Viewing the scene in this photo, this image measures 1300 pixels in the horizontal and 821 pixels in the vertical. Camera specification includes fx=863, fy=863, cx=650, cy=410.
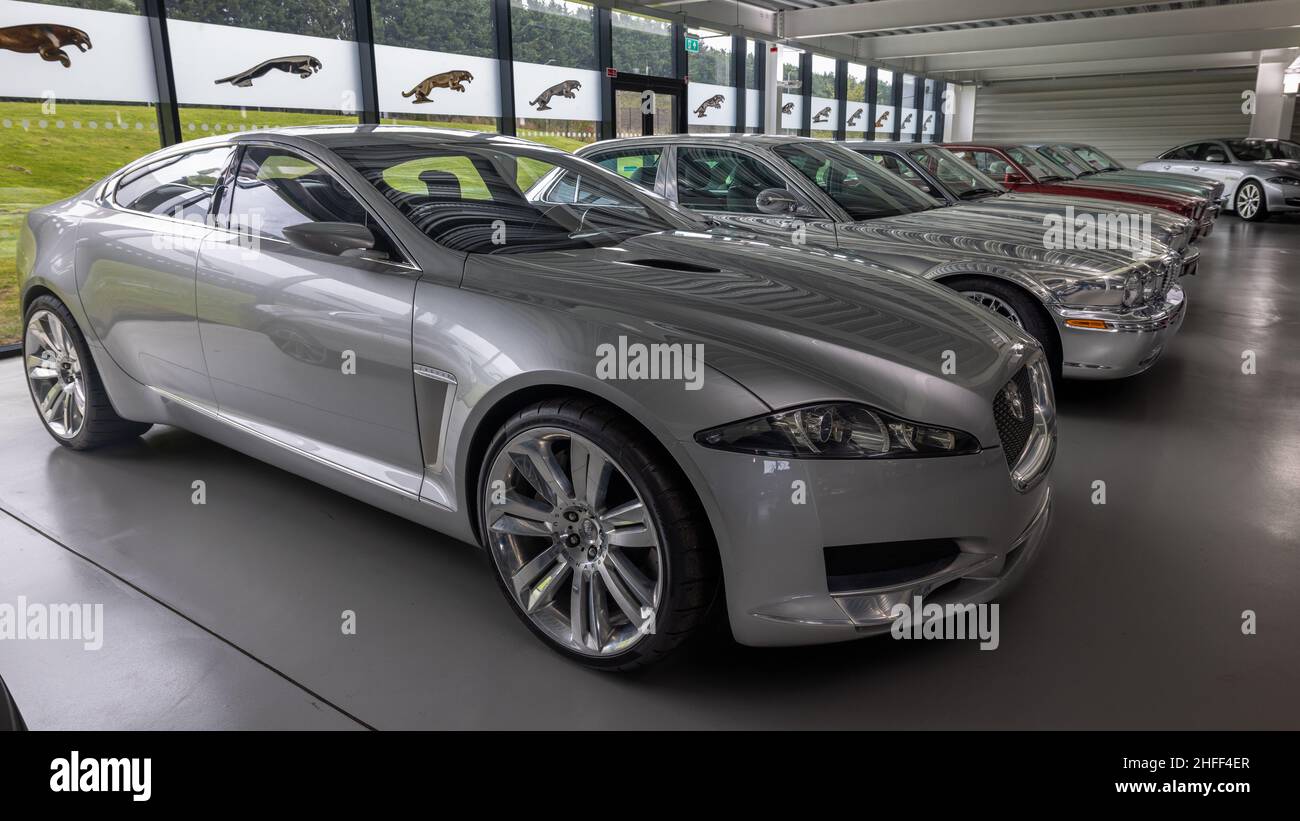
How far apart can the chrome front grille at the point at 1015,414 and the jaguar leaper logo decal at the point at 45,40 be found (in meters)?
6.34

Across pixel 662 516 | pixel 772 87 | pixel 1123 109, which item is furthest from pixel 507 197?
pixel 1123 109

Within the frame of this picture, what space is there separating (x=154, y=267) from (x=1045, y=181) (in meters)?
8.23

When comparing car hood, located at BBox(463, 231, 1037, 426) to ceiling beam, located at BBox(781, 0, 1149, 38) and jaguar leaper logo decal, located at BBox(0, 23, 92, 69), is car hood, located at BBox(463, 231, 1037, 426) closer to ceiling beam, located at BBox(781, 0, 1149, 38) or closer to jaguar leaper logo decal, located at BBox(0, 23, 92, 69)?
jaguar leaper logo decal, located at BBox(0, 23, 92, 69)

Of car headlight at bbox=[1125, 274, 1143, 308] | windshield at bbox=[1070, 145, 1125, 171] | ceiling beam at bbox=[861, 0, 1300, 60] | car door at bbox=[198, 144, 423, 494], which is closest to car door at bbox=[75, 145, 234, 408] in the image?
car door at bbox=[198, 144, 423, 494]

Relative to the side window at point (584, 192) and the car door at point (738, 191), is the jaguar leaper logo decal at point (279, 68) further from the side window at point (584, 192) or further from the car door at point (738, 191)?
the side window at point (584, 192)

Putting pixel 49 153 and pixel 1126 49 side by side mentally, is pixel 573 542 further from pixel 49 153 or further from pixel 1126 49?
pixel 1126 49

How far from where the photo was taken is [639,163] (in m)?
4.96

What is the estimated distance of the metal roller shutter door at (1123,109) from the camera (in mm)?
21812

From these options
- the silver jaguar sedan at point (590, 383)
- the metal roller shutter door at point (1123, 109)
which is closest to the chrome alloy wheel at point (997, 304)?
the silver jaguar sedan at point (590, 383)

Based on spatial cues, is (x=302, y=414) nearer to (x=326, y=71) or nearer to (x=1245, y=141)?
(x=326, y=71)

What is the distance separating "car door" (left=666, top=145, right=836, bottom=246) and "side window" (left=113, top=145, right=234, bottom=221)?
7.86ft

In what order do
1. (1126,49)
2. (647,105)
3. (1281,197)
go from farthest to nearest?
1. (1126,49)
2. (1281,197)
3. (647,105)
